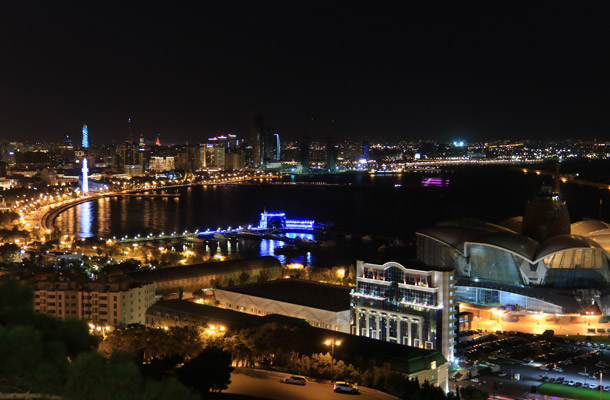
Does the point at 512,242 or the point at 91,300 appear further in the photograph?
the point at 512,242

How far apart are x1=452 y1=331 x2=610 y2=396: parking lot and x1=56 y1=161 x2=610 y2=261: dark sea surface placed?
10.2 metres

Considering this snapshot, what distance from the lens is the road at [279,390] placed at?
20.0 ft

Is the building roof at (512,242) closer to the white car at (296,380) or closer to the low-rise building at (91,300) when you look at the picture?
the low-rise building at (91,300)

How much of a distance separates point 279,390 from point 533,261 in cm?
744

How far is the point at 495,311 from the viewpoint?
1174 cm

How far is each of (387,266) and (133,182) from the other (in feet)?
130

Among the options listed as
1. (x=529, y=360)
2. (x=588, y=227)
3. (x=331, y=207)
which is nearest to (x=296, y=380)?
(x=529, y=360)

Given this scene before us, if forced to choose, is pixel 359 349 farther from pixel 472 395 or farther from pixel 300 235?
pixel 300 235

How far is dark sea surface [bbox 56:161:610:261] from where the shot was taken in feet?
80.1

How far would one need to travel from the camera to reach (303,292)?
11.1 metres

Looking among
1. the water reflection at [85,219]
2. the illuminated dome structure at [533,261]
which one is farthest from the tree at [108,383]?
the water reflection at [85,219]

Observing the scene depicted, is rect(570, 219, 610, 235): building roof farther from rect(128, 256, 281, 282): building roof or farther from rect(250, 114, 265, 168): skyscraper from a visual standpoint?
rect(250, 114, 265, 168): skyscraper

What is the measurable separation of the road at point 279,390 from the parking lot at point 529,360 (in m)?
1.96

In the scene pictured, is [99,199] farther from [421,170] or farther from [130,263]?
[421,170]
